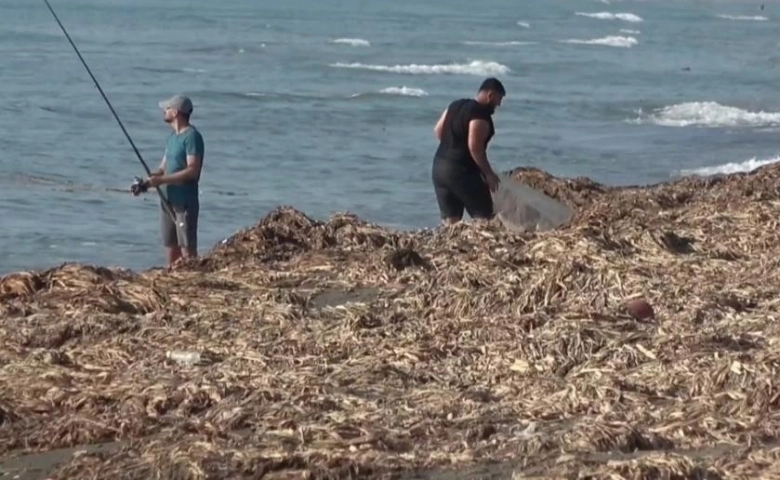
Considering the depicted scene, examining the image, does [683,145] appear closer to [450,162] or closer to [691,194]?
[691,194]

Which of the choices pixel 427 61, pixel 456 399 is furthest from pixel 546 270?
pixel 427 61

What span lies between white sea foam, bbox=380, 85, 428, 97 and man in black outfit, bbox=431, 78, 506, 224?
21626mm

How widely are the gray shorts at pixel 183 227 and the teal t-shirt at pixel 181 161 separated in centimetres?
5

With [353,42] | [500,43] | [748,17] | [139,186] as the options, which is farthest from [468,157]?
[748,17]

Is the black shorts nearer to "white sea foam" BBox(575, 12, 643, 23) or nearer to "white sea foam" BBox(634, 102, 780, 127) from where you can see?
"white sea foam" BBox(634, 102, 780, 127)

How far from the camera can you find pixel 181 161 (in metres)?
10.0

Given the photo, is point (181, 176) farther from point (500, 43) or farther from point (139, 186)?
point (500, 43)

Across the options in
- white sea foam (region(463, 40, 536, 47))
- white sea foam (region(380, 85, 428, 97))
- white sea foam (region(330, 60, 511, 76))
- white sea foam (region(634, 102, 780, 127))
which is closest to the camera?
white sea foam (region(634, 102, 780, 127))

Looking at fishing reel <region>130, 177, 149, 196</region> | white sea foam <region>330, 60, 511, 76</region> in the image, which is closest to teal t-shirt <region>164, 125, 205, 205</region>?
fishing reel <region>130, 177, 149, 196</region>

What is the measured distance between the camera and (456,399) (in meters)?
6.48

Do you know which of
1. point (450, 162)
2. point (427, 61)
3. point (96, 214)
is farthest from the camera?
point (427, 61)

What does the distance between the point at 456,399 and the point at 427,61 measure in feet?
121

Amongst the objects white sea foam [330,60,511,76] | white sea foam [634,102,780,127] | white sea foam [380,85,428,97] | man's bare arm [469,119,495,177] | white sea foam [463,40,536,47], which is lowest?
white sea foam [463,40,536,47]

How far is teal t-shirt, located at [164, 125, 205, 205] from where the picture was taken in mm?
9984
